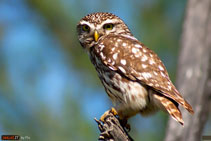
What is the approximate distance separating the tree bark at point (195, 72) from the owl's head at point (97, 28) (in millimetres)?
761

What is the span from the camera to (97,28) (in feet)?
13.9

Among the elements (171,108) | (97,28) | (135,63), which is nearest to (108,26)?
(97,28)

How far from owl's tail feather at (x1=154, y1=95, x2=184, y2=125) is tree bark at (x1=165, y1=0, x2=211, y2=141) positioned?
99 cm

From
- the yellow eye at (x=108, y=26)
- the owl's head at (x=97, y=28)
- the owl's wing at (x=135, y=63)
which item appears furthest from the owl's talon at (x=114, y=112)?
the yellow eye at (x=108, y=26)

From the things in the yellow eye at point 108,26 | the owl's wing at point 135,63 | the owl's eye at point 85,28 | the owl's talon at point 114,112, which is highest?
the owl's eye at point 85,28

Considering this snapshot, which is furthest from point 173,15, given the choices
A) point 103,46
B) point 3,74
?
point 103,46

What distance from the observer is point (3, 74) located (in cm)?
736

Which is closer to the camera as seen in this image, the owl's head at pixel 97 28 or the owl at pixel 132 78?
the owl at pixel 132 78

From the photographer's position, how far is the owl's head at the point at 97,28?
4.23m

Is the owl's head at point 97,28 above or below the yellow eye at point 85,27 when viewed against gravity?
below

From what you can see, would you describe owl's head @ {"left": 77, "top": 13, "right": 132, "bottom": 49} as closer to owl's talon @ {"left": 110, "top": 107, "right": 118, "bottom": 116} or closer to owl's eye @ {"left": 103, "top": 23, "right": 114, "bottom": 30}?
owl's eye @ {"left": 103, "top": 23, "right": 114, "bottom": 30}

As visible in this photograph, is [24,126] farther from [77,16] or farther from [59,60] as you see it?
[77,16]

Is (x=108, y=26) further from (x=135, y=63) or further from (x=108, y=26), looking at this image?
(x=135, y=63)

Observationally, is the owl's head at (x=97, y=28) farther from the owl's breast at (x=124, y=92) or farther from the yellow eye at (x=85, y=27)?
the owl's breast at (x=124, y=92)
